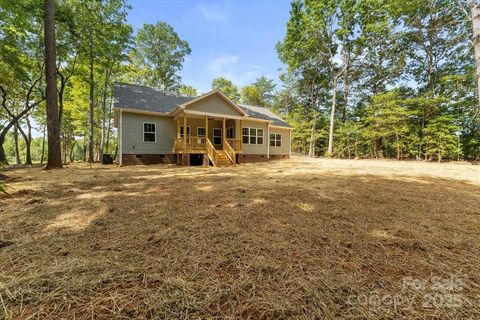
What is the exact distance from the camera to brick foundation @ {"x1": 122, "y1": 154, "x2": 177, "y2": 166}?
12480mm

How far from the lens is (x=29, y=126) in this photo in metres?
22.2

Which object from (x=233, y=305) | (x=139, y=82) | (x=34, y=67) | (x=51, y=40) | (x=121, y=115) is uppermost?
(x=139, y=82)

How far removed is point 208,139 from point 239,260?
11624 mm

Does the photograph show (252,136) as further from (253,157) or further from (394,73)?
(394,73)

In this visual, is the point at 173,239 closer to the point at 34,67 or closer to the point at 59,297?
the point at 59,297

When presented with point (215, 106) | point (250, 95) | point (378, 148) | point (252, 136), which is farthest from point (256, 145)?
point (250, 95)

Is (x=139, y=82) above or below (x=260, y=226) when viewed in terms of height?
above

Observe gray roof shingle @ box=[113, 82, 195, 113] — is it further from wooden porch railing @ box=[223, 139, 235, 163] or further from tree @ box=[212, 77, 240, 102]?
tree @ box=[212, 77, 240, 102]

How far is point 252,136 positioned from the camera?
17047 mm

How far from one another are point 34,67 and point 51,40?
967cm

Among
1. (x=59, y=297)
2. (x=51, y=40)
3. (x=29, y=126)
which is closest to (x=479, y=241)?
(x=59, y=297)

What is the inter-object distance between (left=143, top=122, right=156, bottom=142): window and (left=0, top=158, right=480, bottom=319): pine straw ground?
1024 centimetres

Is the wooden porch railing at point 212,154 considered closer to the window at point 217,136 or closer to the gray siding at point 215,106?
the gray siding at point 215,106

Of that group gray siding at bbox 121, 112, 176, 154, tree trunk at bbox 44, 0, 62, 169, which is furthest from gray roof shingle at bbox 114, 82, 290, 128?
tree trunk at bbox 44, 0, 62, 169
